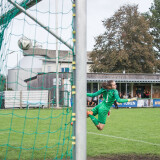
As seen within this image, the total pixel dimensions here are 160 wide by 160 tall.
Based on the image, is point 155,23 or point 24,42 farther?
point 155,23

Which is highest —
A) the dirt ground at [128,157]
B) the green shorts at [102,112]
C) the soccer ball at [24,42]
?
the soccer ball at [24,42]

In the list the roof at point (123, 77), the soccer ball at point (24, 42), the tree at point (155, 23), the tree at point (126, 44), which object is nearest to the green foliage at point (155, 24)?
the tree at point (155, 23)

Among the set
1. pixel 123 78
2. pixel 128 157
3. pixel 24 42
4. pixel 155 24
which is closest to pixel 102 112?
pixel 128 157

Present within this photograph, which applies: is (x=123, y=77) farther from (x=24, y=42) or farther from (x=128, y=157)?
(x=128, y=157)

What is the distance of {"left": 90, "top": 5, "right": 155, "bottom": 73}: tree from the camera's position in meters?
39.2

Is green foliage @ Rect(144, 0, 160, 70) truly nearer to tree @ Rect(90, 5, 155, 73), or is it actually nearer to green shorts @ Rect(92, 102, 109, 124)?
tree @ Rect(90, 5, 155, 73)

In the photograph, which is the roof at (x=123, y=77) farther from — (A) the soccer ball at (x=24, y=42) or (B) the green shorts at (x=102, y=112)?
(B) the green shorts at (x=102, y=112)

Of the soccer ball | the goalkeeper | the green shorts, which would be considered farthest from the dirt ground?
the soccer ball

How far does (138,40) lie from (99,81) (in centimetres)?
1161

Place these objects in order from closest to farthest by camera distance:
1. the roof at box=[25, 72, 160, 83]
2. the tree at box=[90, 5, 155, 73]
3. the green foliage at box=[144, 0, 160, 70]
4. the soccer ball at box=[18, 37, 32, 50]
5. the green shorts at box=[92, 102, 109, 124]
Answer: the green shorts at box=[92, 102, 109, 124], the soccer ball at box=[18, 37, 32, 50], the roof at box=[25, 72, 160, 83], the tree at box=[90, 5, 155, 73], the green foliage at box=[144, 0, 160, 70]

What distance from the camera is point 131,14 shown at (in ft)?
133

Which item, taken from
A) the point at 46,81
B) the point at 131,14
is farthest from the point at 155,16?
the point at 46,81

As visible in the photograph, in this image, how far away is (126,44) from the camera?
40.0m

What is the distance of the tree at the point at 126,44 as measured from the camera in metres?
39.2
